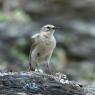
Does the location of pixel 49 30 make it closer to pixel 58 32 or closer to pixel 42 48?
pixel 42 48

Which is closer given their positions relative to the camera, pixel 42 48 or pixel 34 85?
pixel 34 85

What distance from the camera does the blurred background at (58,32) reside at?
745 inches

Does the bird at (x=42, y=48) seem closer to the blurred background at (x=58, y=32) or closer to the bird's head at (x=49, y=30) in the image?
the bird's head at (x=49, y=30)

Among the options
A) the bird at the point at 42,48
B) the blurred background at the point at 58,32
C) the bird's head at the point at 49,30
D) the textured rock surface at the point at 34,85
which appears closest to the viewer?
the textured rock surface at the point at 34,85

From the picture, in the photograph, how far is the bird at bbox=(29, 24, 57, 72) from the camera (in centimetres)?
1086

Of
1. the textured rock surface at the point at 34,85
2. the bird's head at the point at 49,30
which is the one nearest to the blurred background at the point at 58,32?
the bird's head at the point at 49,30

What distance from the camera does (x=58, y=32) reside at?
22.0 metres

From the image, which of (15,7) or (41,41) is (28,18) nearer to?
(15,7)

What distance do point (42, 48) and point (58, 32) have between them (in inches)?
436

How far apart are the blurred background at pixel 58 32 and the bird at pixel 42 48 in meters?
5.25

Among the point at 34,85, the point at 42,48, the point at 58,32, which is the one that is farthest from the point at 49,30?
the point at 58,32

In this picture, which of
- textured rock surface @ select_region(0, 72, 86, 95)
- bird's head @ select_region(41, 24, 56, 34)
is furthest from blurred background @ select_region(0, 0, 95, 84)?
textured rock surface @ select_region(0, 72, 86, 95)

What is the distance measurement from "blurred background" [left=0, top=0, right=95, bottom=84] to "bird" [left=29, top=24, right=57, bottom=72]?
525cm

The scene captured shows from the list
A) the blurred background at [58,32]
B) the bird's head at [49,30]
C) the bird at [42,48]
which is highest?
the blurred background at [58,32]
